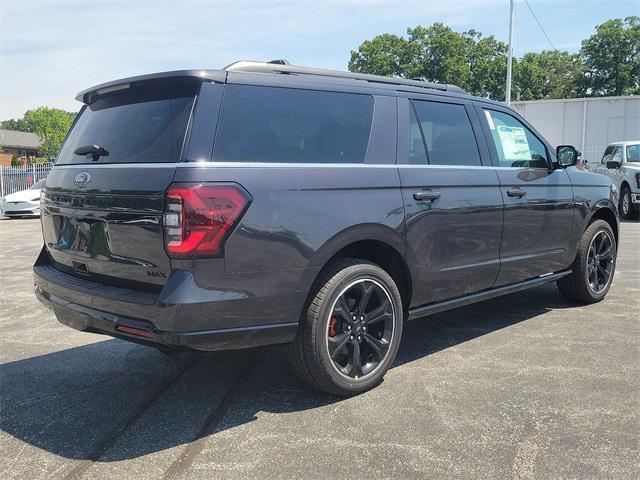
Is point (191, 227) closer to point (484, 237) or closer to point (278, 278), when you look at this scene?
point (278, 278)

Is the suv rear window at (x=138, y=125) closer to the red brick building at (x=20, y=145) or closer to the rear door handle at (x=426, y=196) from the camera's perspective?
the rear door handle at (x=426, y=196)

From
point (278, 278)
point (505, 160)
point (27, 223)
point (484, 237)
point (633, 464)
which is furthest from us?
point (27, 223)

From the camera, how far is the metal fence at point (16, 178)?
2520cm

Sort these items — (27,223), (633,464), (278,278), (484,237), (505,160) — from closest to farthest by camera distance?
(633,464), (278,278), (484,237), (505,160), (27,223)

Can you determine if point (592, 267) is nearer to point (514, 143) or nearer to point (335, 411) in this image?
point (514, 143)

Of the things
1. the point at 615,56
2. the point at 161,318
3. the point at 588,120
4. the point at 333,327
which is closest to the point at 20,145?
the point at 615,56

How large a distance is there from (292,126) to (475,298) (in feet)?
6.73

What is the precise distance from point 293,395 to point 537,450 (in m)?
1.47

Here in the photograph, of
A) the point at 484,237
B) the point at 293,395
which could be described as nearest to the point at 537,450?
the point at 293,395

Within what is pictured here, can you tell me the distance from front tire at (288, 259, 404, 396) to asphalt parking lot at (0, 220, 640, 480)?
0.56ft

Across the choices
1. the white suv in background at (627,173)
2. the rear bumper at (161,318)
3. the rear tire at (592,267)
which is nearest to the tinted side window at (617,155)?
the white suv in background at (627,173)

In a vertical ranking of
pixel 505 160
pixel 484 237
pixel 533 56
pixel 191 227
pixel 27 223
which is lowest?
pixel 27 223

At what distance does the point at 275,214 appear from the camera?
3115 mm

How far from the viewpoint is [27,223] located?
16031 millimetres
